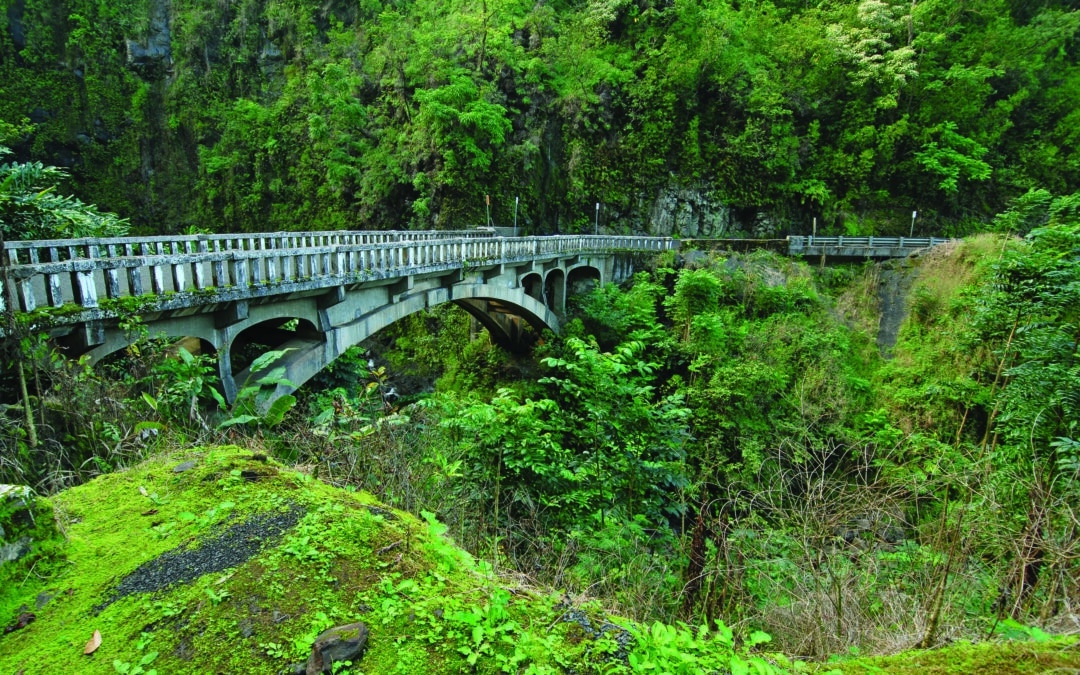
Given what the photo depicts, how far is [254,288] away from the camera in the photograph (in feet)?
26.1

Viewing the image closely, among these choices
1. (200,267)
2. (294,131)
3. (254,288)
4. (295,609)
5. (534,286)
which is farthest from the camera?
Result: (294,131)

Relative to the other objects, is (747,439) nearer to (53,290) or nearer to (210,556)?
(210,556)

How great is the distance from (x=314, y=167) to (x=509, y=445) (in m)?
31.2

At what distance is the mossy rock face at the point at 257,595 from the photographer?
74.7 inches

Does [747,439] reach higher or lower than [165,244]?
lower

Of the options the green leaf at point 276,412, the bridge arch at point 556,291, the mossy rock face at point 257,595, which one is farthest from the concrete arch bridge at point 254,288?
the mossy rock face at point 257,595

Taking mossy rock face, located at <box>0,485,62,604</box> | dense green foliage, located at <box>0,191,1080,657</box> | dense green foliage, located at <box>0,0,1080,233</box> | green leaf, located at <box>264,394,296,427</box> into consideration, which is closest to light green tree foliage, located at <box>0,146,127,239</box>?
dense green foliage, located at <box>0,191,1080,657</box>

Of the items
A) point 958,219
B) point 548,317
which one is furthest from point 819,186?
point 548,317

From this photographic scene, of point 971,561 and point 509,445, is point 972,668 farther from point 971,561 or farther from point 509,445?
point 509,445

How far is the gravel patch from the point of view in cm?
222

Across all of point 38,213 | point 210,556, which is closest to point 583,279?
point 38,213

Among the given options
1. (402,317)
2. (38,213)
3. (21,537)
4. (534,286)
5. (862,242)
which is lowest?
(402,317)

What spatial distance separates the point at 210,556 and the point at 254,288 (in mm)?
6611

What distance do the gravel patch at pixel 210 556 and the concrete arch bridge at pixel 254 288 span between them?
13.5 ft
